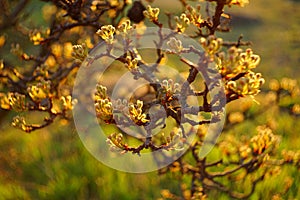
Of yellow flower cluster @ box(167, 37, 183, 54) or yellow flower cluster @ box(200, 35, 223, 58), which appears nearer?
yellow flower cluster @ box(200, 35, 223, 58)

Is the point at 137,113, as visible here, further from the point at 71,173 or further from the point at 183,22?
the point at 71,173

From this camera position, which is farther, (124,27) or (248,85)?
(124,27)

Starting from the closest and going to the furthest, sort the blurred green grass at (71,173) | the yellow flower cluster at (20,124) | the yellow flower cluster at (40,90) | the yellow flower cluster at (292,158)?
the yellow flower cluster at (40,90) → the yellow flower cluster at (20,124) → the yellow flower cluster at (292,158) → the blurred green grass at (71,173)

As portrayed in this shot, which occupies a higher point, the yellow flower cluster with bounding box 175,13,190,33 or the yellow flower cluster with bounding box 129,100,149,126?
the yellow flower cluster with bounding box 175,13,190,33

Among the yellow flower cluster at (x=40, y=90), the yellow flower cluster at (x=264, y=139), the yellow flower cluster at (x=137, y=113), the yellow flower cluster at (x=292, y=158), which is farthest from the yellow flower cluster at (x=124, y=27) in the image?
the yellow flower cluster at (x=292, y=158)

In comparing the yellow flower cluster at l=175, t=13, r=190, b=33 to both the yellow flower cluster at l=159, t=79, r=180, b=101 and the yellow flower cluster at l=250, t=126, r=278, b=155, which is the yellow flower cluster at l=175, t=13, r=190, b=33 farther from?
the yellow flower cluster at l=250, t=126, r=278, b=155

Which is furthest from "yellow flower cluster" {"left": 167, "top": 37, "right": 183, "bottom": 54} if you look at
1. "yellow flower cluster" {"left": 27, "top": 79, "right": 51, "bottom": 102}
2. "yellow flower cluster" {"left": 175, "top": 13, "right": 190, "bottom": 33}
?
"yellow flower cluster" {"left": 27, "top": 79, "right": 51, "bottom": 102}

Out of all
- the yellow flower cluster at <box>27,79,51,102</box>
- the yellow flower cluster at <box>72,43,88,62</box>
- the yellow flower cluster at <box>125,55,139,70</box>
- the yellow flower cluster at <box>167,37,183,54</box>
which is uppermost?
the yellow flower cluster at <box>167,37,183,54</box>

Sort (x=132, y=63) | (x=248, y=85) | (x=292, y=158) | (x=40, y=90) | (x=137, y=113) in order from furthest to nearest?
(x=292, y=158) < (x=40, y=90) < (x=132, y=63) < (x=137, y=113) < (x=248, y=85)

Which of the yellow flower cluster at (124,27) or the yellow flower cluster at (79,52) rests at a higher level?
the yellow flower cluster at (124,27)

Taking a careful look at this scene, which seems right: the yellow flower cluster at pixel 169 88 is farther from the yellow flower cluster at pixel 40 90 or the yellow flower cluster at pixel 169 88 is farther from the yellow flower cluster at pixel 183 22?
the yellow flower cluster at pixel 40 90

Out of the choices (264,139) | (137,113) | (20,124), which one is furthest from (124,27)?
(264,139)

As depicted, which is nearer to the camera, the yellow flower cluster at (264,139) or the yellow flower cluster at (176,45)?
the yellow flower cluster at (176,45)

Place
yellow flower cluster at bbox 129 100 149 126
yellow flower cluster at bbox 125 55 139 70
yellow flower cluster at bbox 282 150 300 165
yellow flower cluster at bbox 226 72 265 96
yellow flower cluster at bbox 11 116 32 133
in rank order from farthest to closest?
1. yellow flower cluster at bbox 282 150 300 165
2. yellow flower cluster at bbox 11 116 32 133
3. yellow flower cluster at bbox 125 55 139 70
4. yellow flower cluster at bbox 129 100 149 126
5. yellow flower cluster at bbox 226 72 265 96
